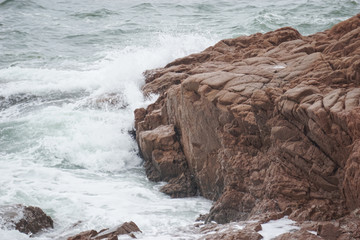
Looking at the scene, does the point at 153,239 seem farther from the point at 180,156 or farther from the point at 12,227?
the point at 180,156

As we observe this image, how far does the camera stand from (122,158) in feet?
35.3

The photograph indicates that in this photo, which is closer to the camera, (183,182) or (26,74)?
(183,182)

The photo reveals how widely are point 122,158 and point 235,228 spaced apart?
17.7 feet

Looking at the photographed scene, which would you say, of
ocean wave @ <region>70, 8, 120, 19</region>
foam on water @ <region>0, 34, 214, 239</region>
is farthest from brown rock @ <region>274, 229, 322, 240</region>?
ocean wave @ <region>70, 8, 120, 19</region>

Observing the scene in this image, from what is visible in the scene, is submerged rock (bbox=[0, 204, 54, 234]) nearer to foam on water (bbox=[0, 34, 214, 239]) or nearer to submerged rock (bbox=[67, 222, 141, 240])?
foam on water (bbox=[0, 34, 214, 239])

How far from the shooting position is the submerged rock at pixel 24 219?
7.02m

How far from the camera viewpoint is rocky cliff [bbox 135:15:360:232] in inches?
235

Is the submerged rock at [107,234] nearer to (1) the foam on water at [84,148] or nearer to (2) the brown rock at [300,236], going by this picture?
(1) the foam on water at [84,148]

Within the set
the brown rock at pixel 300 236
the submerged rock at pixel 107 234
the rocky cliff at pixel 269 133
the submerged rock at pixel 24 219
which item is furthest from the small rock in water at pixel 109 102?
the brown rock at pixel 300 236

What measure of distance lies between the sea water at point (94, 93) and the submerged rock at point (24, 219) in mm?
173

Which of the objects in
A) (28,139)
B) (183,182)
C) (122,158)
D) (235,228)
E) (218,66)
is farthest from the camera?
(28,139)

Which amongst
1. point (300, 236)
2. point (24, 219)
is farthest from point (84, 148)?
point (300, 236)

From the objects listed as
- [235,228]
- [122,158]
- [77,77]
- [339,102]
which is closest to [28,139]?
[122,158]

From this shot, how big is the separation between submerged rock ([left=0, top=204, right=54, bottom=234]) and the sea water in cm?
17
